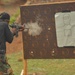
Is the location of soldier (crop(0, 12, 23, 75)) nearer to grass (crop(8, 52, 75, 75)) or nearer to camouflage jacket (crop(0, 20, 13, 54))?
camouflage jacket (crop(0, 20, 13, 54))

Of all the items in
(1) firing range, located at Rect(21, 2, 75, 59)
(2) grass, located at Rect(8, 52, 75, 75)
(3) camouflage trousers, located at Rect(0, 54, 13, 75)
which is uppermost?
(1) firing range, located at Rect(21, 2, 75, 59)

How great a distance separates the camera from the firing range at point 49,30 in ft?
26.8

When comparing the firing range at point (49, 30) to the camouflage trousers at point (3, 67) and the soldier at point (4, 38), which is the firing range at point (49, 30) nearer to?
the soldier at point (4, 38)

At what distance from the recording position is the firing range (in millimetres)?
8172

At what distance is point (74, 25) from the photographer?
321 inches

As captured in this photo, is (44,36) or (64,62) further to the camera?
(64,62)

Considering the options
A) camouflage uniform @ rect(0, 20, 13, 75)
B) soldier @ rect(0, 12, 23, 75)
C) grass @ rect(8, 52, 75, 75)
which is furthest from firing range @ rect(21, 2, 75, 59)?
camouflage uniform @ rect(0, 20, 13, 75)

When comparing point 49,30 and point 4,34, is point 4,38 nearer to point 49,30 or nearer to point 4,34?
point 4,34

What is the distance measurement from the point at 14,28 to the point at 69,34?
1466 mm

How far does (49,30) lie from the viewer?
328 inches

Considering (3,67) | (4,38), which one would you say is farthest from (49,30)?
(3,67)

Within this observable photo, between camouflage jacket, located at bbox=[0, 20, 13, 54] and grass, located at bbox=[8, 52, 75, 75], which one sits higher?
camouflage jacket, located at bbox=[0, 20, 13, 54]

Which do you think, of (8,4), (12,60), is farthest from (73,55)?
(8,4)

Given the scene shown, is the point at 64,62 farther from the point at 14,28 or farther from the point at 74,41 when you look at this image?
the point at 14,28
